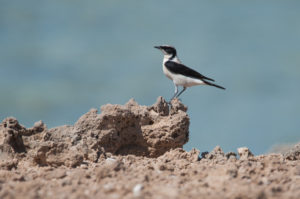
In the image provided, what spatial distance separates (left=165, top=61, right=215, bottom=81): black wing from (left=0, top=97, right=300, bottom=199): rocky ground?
2.68 metres

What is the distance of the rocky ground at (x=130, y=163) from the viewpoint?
5.04m

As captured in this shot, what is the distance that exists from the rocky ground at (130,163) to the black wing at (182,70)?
8.79 feet

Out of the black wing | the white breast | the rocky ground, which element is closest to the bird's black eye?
the black wing

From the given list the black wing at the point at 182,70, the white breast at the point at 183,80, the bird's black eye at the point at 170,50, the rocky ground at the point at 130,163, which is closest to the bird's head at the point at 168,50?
the bird's black eye at the point at 170,50

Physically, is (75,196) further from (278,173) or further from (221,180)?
(278,173)

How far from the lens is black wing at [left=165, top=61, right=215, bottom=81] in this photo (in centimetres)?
1177

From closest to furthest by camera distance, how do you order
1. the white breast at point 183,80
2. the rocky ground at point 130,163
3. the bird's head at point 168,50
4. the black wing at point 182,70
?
the rocky ground at point 130,163 < the black wing at point 182,70 < the white breast at point 183,80 < the bird's head at point 168,50

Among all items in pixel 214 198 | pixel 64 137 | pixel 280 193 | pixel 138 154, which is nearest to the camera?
pixel 214 198

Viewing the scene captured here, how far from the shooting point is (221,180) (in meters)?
5.44

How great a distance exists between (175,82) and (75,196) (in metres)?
7.61

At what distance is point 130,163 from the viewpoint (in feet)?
23.0

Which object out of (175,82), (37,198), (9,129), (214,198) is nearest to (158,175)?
(214,198)

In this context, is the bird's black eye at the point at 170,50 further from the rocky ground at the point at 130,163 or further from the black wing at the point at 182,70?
the rocky ground at the point at 130,163

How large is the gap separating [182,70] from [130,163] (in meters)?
5.43
